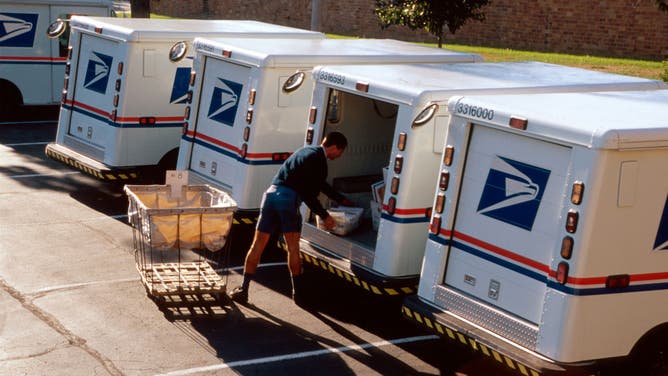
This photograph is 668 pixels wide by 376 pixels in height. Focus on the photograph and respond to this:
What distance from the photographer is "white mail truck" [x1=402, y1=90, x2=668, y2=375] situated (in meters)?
7.08

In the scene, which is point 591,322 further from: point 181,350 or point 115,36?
point 115,36

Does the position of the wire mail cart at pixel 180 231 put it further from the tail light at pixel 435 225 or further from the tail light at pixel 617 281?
the tail light at pixel 617 281

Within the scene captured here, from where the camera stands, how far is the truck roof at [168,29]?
13.1 m

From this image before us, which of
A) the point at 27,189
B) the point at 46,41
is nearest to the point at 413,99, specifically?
the point at 27,189

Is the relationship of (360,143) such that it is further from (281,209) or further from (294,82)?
(281,209)

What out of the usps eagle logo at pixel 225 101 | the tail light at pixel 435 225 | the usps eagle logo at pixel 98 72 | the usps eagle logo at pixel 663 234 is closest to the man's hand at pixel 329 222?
the tail light at pixel 435 225

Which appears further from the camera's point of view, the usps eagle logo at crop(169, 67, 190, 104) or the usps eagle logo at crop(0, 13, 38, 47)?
the usps eagle logo at crop(0, 13, 38, 47)

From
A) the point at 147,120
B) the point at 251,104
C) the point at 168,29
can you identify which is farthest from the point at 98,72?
the point at 251,104

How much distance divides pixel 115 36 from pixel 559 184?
25.6ft

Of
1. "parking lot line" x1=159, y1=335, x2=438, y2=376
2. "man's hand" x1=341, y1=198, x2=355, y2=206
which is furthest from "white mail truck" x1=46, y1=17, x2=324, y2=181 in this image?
"parking lot line" x1=159, y1=335, x2=438, y2=376

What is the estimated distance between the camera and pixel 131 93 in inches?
523

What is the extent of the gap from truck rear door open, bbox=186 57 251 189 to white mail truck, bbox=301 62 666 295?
1194 millimetres

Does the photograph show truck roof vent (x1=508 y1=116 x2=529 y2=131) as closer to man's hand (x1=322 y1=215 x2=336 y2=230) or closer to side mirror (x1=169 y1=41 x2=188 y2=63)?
man's hand (x1=322 y1=215 x2=336 y2=230)

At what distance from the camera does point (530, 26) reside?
2975cm
